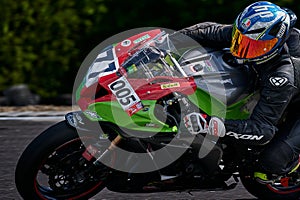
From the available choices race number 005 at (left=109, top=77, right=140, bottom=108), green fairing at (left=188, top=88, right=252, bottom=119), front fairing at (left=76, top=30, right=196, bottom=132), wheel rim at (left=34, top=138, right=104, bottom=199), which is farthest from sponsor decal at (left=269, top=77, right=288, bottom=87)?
wheel rim at (left=34, top=138, right=104, bottom=199)

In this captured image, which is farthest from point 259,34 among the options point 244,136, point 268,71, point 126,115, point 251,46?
point 126,115

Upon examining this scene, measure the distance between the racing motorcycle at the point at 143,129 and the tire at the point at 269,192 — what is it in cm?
47

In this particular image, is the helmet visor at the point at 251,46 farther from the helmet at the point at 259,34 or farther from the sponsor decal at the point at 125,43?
the sponsor decal at the point at 125,43

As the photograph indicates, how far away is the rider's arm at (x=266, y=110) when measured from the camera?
541cm

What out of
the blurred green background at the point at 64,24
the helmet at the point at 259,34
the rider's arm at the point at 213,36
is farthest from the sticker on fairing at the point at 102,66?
the blurred green background at the point at 64,24

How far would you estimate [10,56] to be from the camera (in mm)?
13453

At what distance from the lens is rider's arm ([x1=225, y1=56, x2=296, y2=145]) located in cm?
541

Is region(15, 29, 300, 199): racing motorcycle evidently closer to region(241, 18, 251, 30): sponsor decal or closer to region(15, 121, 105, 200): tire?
region(15, 121, 105, 200): tire

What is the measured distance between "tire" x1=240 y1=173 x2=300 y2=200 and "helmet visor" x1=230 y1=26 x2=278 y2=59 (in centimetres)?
112

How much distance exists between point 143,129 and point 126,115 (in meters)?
0.15

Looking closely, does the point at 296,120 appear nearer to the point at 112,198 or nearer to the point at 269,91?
the point at 269,91

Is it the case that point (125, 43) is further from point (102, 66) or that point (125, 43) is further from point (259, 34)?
point (259, 34)

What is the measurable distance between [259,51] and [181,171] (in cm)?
100

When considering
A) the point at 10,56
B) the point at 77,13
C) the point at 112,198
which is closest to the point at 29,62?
the point at 10,56
